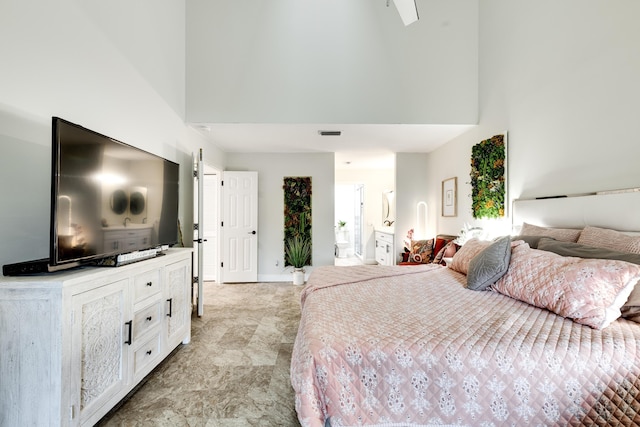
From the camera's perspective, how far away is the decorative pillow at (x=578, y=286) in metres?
1.20

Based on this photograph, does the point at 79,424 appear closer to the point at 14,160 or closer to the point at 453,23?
the point at 14,160

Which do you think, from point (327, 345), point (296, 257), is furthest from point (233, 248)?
point (327, 345)

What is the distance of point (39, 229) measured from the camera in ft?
4.84

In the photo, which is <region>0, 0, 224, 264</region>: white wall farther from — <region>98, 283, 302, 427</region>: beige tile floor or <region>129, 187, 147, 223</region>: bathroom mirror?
<region>98, 283, 302, 427</region>: beige tile floor

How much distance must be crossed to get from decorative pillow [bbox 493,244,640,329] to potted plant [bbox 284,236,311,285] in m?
3.33

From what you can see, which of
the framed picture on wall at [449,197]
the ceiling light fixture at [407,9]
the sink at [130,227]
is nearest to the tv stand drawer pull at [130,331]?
the sink at [130,227]

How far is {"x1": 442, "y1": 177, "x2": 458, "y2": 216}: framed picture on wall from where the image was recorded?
382 cm

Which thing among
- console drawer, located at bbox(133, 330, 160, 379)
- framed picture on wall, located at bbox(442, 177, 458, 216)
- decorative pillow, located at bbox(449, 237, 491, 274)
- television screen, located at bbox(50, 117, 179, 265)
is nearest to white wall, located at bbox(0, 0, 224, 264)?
television screen, located at bbox(50, 117, 179, 265)

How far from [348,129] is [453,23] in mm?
1765

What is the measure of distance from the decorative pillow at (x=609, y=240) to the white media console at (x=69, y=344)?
2.79 metres

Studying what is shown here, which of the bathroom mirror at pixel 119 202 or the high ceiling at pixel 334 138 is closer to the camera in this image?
the bathroom mirror at pixel 119 202

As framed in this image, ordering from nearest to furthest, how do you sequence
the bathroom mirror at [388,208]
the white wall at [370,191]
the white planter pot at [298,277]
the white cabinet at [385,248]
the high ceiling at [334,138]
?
the high ceiling at [334,138] → the white planter pot at [298,277] → the white cabinet at [385,248] → the bathroom mirror at [388,208] → the white wall at [370,191]

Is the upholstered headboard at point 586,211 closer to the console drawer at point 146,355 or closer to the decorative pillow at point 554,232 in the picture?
the decorative pillow at point 554,232

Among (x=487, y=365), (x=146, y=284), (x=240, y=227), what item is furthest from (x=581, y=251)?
(x=240, y=227)
